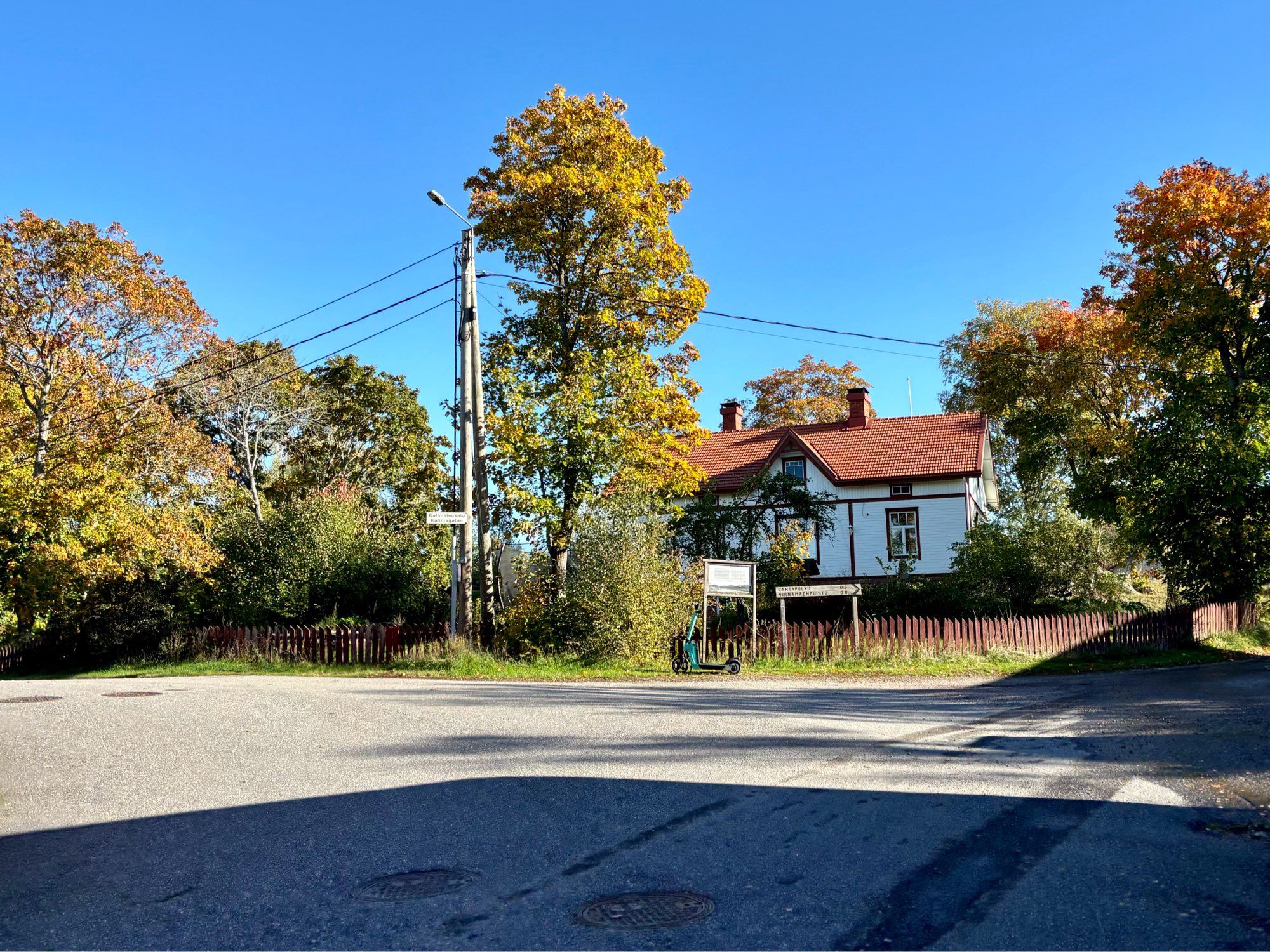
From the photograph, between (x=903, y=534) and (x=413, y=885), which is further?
(x=903, y=534)

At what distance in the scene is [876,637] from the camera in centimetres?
2062

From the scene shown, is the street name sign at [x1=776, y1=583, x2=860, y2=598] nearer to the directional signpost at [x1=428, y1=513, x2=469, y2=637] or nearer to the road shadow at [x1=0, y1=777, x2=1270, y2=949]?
the directional signpost at [x1=428, y1=513, x2=469, y2=637]

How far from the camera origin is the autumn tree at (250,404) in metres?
38.5

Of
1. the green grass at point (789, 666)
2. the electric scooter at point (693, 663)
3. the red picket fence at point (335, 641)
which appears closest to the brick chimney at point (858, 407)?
the green grass at point (789, 666)

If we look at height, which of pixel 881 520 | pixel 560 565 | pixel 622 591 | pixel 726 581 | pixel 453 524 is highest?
pixel 881 520

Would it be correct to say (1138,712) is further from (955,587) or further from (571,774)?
(955,587)

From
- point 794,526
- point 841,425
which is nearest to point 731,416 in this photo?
point 841,425

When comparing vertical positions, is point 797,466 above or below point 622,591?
above

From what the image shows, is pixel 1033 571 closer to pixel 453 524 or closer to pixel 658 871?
pixel 453 524

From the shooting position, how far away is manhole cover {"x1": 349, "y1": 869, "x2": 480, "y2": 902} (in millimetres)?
4703

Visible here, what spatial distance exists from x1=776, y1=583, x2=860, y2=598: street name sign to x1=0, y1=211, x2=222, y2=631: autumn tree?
56.3 ft

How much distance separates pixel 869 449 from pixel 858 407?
327cm

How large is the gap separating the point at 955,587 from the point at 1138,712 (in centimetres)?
1546

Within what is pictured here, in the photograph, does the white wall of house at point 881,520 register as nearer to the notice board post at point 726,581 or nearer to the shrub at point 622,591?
the notice board post at point 726,581
